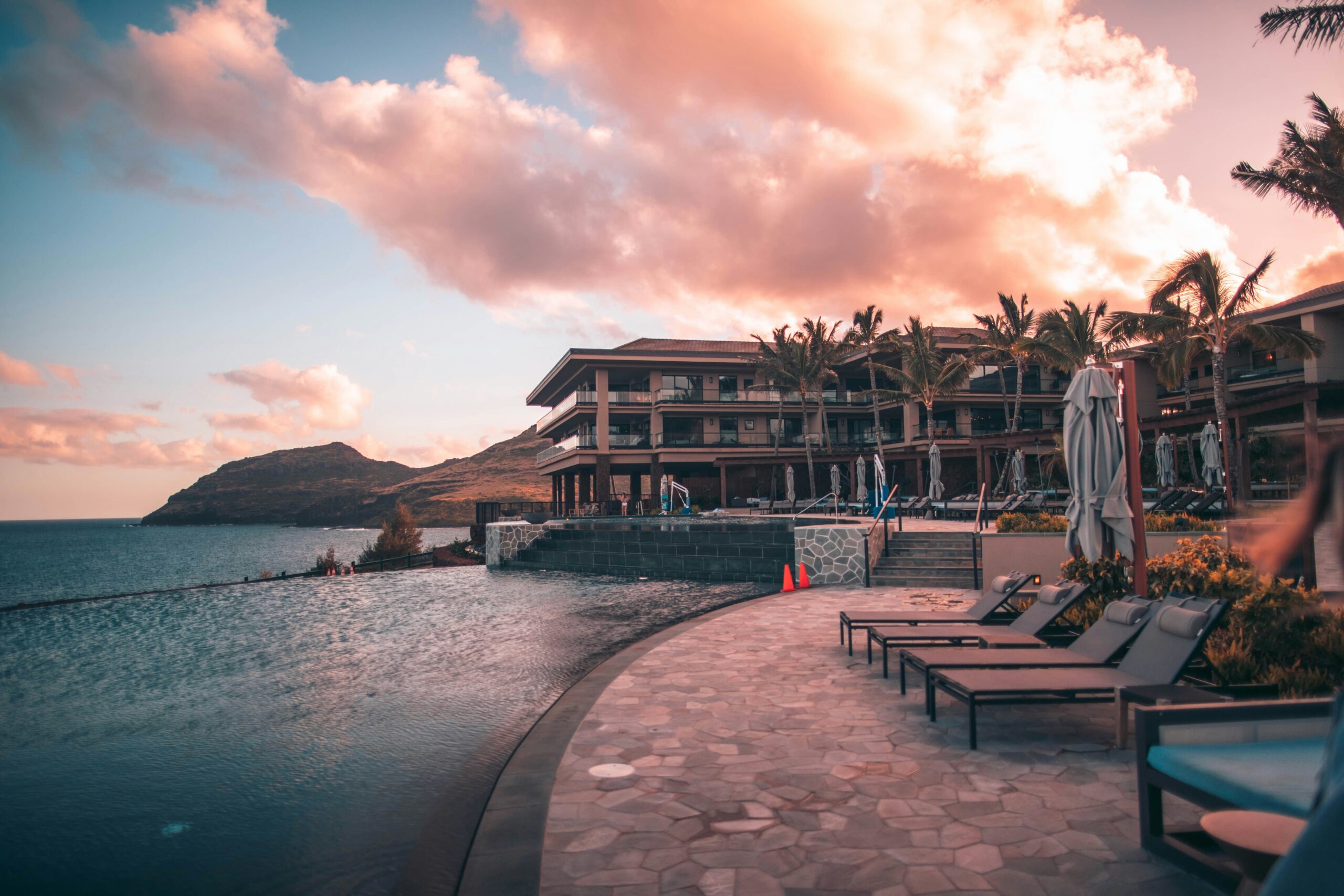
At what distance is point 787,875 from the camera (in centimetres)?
339

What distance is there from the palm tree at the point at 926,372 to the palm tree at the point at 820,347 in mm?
2670

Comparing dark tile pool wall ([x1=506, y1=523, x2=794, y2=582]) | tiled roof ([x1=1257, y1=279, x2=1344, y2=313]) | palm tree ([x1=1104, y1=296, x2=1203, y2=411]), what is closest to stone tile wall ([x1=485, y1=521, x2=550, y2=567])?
dark tile pool wall ([x1=506, y1=523, x2=794, y2=582])

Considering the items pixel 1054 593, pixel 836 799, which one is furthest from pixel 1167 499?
pixel 836 799

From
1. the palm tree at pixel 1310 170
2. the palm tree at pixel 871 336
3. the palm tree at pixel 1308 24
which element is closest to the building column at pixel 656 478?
the palm tree at pixel 871 336

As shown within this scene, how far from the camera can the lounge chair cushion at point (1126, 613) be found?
228 inches

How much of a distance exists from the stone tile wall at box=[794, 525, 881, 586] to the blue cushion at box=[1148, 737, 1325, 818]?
1130 centimetres

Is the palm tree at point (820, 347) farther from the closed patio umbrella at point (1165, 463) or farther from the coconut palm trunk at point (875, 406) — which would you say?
the closed patio umbrella at point (1165, 463)

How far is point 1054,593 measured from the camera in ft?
23.6

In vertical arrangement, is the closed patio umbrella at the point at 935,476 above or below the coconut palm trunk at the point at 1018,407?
below

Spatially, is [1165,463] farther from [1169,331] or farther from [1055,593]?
[1055,593]

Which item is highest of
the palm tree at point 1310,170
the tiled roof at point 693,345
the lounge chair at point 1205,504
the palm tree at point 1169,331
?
the tiled roof at point 693,345

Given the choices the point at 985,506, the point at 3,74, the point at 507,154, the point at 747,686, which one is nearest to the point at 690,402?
the point at 985,506

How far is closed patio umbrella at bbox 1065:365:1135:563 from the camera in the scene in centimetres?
783

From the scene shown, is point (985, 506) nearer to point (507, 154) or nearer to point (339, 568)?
point (507, 154)
